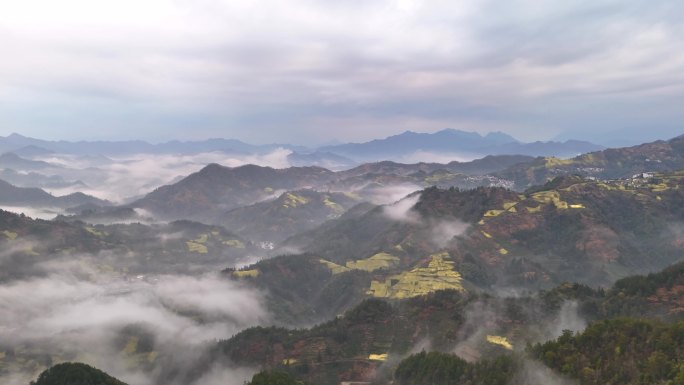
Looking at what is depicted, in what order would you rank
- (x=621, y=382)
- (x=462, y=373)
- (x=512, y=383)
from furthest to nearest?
(x=462, y=373) < (x=512, y=383) < (x=621, y=382)

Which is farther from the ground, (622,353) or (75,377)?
(622,353)

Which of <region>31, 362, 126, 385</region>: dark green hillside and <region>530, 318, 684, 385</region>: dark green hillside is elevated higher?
<region>530, 318, 684, 385</region>: dark green hillside

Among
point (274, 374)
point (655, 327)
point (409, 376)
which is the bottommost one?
point (409, 376)

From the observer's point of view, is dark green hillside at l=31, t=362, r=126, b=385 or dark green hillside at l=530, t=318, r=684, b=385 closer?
dark green hillside at l=530, t=318, r=684, b=385

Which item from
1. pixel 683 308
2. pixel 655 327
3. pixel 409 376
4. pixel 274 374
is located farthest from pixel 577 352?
pixel 274 374

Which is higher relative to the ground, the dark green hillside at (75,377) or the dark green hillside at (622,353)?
the dark green hillside at (622,353)

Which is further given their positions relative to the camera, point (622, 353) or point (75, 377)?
point (75, 377)

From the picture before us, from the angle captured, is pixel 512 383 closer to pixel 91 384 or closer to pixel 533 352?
pixel 533 352

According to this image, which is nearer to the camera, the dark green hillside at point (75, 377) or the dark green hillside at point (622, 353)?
the dark green hillside at point (622, 353)

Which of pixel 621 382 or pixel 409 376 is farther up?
pixel 621 382

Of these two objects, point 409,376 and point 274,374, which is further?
point 409,376

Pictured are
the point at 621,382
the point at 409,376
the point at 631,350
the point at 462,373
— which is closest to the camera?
the point at 621,382
